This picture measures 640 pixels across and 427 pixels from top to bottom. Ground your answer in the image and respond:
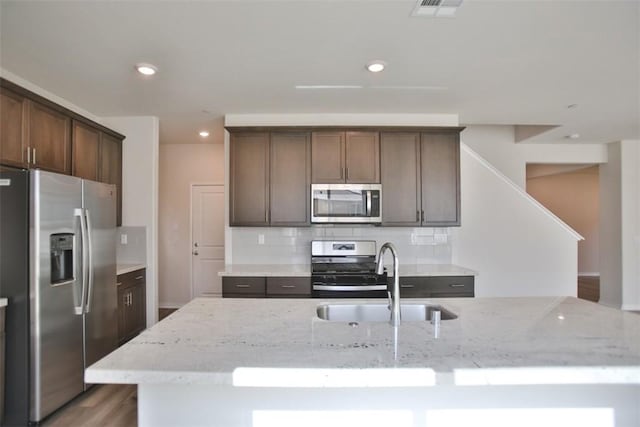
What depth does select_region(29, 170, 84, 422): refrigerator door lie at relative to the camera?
2.28 metres

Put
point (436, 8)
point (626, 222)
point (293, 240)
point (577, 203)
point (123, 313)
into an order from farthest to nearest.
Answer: point (577, 203) → point (626, 222) → point (293, 240) → point (123, 313) → point (436, 8)

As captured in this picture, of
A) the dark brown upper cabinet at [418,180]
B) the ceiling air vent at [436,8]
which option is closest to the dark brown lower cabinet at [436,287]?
the dark brown upper cabinet at [418,180]

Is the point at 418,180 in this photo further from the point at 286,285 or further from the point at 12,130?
the point at 12,130

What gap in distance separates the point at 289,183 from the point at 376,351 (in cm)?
261

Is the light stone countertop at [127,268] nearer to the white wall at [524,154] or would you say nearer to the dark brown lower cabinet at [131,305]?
the dark brown lower cabinet at [131,305]

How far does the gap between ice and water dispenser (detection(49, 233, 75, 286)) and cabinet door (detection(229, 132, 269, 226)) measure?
1441 millimetres

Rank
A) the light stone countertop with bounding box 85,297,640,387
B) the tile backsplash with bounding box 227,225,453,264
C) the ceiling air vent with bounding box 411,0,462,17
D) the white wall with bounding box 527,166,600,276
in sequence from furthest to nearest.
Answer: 1. the white wall with bounding box 527,166,600,276
2. the tile backsplash with bounding box 227,225,453,264
3. the ceiling air vent with bounding box 411,0,462,17
4. the light stone countertop with bounding box 85,297,640,387

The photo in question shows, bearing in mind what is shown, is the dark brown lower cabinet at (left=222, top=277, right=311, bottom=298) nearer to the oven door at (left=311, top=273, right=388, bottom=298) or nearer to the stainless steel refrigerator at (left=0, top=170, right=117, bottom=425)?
the oven door at (left=311, top=273, right=388, bottom=298)

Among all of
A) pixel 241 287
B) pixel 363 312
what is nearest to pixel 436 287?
pixel 363 312

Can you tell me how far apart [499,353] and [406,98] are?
2.69 metres

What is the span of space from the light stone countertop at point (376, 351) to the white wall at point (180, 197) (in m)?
4.06

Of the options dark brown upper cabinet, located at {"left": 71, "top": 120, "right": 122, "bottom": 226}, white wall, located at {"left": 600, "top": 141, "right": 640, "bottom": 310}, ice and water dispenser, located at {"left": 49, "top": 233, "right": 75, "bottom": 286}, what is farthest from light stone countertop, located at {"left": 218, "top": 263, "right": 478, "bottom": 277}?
white wall, located at {"left": 600, "top": 141, "right": 640, "bottom": 310}

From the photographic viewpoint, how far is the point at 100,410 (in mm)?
2523

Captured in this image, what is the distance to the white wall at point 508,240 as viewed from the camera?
14.1ft
